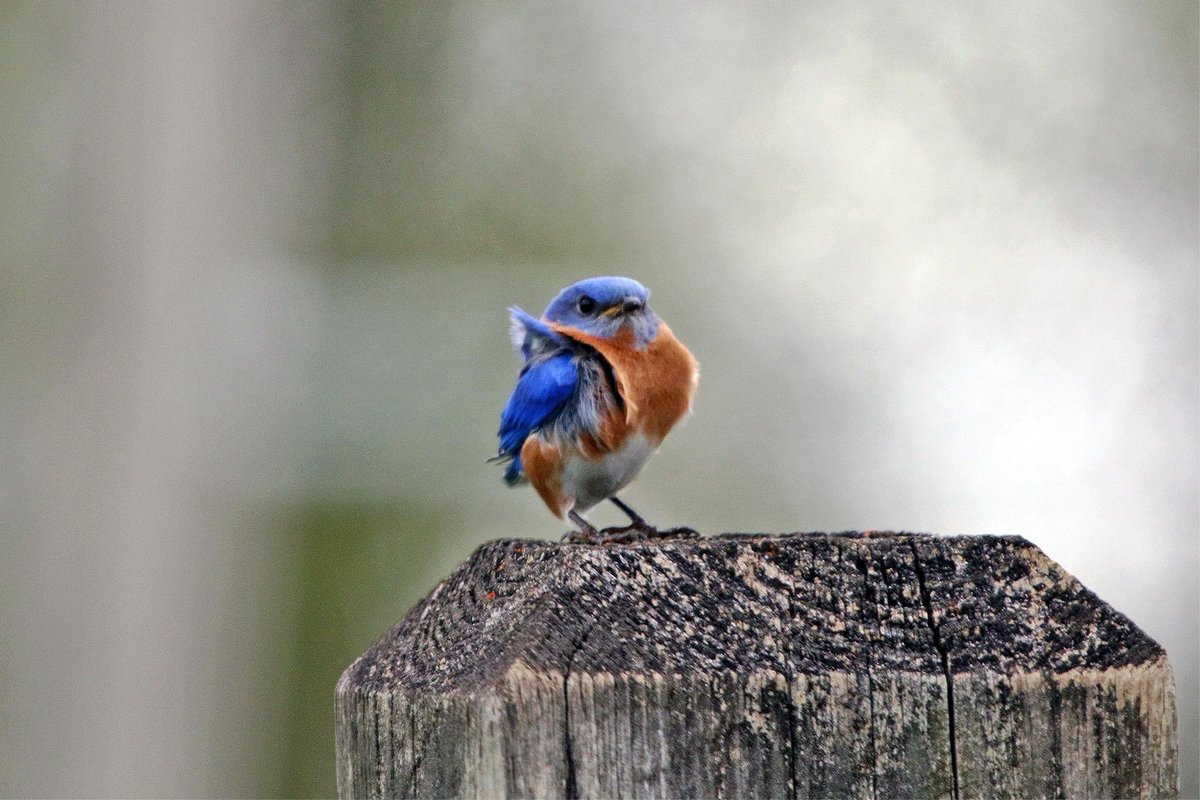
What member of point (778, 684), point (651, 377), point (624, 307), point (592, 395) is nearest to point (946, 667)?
point (778, 684)

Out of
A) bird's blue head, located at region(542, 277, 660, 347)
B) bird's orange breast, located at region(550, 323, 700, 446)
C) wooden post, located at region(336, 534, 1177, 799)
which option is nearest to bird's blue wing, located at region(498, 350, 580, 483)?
bird's orange breast, located at region(550, 323, 700, 446)

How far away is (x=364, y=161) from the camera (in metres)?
8.98

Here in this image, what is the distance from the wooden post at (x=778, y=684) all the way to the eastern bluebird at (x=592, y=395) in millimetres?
1490

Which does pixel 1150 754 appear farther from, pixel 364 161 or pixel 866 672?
pixel 364 161

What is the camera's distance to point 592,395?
341 cm

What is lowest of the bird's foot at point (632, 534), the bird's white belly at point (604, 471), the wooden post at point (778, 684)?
the wooden post at point (778, 684)

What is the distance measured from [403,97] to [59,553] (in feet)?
16.8

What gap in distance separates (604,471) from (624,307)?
0.57 meters

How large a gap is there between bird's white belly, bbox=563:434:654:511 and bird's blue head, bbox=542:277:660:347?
0.38 metres

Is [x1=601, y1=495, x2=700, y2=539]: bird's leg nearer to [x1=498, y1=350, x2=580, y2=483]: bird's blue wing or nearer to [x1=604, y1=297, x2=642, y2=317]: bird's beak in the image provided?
[x1=498, y1=350, x2=580, y2=483]: bird's blue wing

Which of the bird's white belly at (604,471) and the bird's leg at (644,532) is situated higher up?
the bird's white belly at (604,471)

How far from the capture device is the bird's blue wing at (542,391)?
11.1ft

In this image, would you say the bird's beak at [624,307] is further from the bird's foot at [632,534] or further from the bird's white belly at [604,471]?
the bird's foot at [632,534]

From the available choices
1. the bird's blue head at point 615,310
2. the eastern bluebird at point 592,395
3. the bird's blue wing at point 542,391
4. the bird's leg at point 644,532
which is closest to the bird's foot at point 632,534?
the bird's leg at point 644,532
